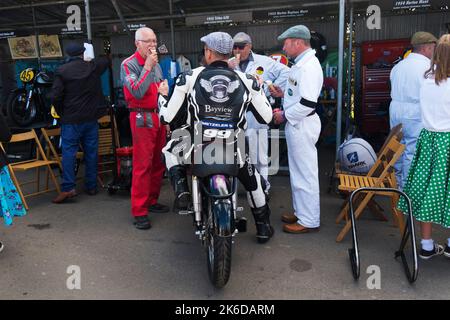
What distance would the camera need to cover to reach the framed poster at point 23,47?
9883 mm

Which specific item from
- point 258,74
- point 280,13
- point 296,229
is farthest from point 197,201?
point 280,13

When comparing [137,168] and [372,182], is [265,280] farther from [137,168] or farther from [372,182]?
[137,168]

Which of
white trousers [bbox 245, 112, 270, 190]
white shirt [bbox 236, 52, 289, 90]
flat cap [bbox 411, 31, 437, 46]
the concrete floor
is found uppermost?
flat cap [bbox 411, 31, 437, 46]

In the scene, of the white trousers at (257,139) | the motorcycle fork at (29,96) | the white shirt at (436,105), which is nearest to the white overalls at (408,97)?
the white shirt at (436,105)

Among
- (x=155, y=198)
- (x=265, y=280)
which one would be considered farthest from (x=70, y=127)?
(x=265, y=280)

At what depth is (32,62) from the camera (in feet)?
36.3

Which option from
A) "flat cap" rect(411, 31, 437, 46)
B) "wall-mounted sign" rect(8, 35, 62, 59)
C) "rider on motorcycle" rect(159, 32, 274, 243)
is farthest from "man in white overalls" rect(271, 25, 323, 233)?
"wall-mounted sign" rect(8, 35, 62, 59)

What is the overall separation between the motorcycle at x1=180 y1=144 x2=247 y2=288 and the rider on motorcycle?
13 cm

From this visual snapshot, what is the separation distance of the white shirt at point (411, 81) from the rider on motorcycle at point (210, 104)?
222 centimetres

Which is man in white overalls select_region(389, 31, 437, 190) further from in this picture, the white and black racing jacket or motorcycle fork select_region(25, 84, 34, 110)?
motorcycle fork select_region(25, 84, 34, 110)

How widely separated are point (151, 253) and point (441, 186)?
7.93 feet

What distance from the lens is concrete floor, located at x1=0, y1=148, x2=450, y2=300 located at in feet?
9.39

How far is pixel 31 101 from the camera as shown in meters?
8.29

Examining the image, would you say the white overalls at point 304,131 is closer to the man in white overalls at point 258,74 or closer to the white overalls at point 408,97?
the man in white overalls at point 258,74
